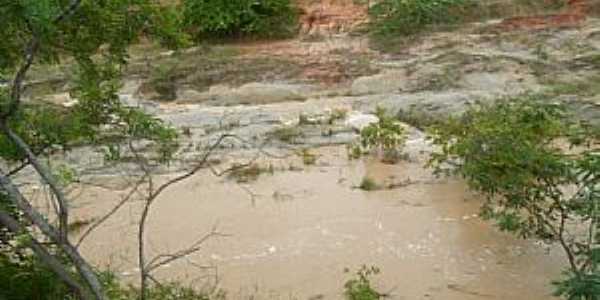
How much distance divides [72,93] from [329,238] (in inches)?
151

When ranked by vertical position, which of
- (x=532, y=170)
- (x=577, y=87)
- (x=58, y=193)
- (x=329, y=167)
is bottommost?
(x=329, y=167)

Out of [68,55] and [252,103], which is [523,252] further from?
[252,103]

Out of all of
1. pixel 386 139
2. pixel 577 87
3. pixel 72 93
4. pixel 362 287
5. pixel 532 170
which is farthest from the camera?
pixel 577 87

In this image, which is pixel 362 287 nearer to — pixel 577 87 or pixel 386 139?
pixel 386 139

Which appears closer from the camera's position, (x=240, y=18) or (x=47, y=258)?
(x=47, y=258)

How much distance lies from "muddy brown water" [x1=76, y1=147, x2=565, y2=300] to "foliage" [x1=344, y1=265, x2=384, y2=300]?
0.38ft

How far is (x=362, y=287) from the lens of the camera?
7.59 meters

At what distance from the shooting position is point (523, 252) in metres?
9.16

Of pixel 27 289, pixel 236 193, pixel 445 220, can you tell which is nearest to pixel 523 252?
pixel 445 220

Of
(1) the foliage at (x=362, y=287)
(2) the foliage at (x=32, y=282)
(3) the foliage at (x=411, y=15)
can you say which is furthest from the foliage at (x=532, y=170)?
(3) the foliage at (x=411, y=15)

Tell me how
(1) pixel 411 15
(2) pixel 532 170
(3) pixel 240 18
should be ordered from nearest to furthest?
(2) pixel 532 170
(1) pixel 411 15
(3) pixel 240 18

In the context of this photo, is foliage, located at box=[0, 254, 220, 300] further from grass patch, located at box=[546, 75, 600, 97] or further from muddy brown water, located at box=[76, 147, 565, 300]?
grass patch, located at box=[546, 75, 600, 97]

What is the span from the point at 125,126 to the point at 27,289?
3.95ft

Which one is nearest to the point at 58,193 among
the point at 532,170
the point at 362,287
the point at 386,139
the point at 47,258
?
the point at 47,258
